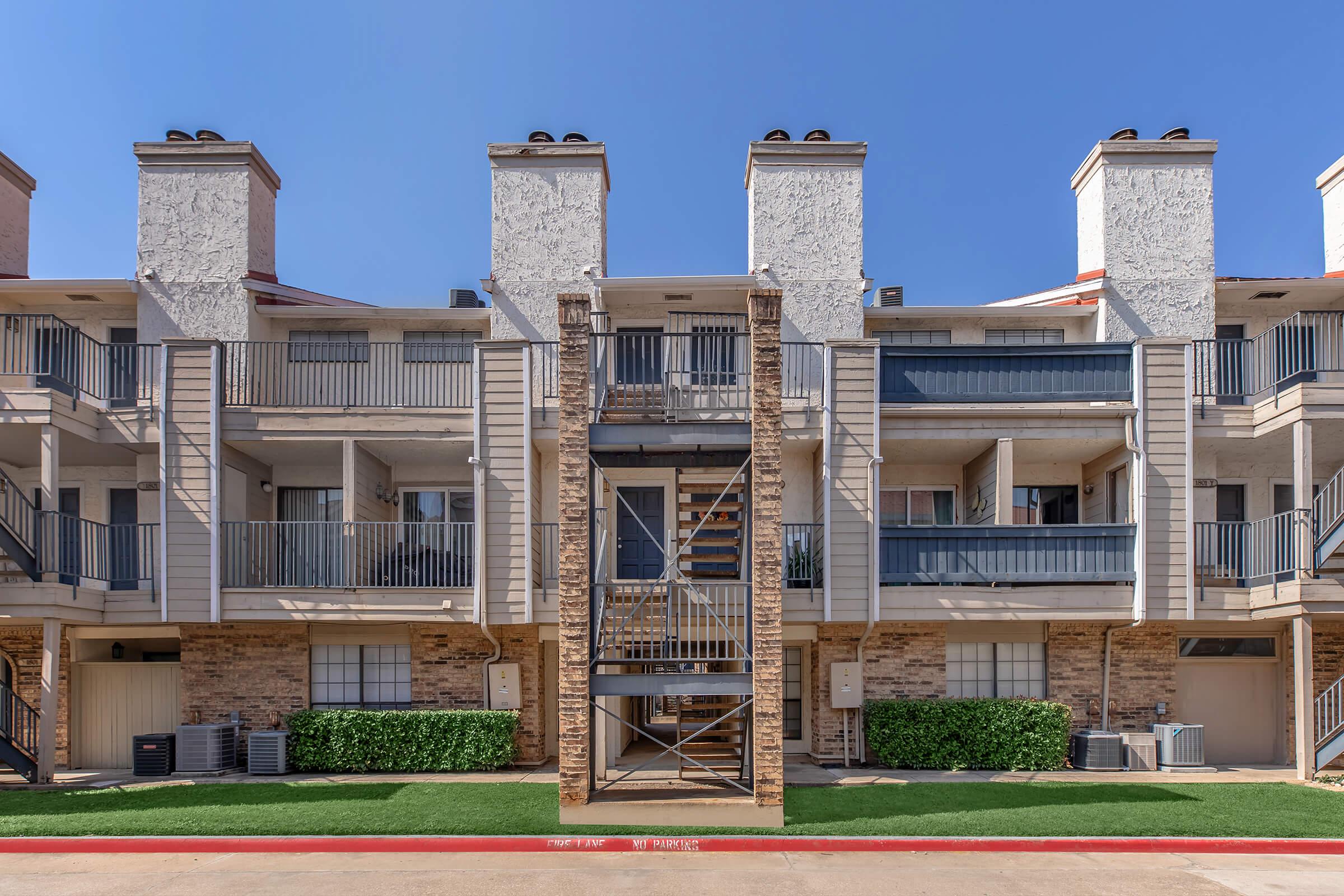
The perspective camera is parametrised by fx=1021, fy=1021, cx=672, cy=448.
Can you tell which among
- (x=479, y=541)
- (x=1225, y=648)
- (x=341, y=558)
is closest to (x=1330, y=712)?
(x=1225, y=648)

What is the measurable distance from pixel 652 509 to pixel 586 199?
5.97 m

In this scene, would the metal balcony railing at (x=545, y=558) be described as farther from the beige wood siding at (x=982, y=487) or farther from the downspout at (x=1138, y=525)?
the downspout at (x=1138, y=525)

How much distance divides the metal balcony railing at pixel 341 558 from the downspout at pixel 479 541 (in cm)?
39

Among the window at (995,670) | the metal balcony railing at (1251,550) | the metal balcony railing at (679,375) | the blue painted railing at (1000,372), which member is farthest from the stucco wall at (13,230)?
the metal balcony railing at (1251,550)

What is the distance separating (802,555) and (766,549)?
220 inches

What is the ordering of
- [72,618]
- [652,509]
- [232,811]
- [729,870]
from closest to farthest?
[729,870], [232,811], [72,618], [652,509]


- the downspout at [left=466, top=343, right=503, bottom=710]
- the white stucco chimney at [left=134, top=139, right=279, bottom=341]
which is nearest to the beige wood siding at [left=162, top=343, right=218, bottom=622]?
the white stucco chimney at [left=134, top=139, right=279, bottom=341]

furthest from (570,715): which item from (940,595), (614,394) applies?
(940,595)

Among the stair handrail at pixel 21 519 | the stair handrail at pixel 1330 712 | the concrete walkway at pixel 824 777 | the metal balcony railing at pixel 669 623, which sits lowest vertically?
the concrete walkway at pixel 824 777

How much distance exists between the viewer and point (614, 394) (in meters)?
15.9

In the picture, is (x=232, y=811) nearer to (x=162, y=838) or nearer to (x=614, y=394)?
(x=162, y=838)

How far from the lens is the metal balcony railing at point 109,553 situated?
16.4m

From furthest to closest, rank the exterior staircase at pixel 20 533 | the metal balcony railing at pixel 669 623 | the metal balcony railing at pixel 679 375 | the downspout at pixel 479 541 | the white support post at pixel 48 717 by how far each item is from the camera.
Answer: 1. the downspout at pixel 479 541
2. the metal balcony railing at pixel 679 375
3. the exterior staircase at pixel 20 533
4. the white support post at pixel 48 717
5. the metal balcony railing at pixel 669 623

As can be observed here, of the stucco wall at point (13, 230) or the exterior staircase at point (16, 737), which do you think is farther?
the stucco wall at point (13, 230)
